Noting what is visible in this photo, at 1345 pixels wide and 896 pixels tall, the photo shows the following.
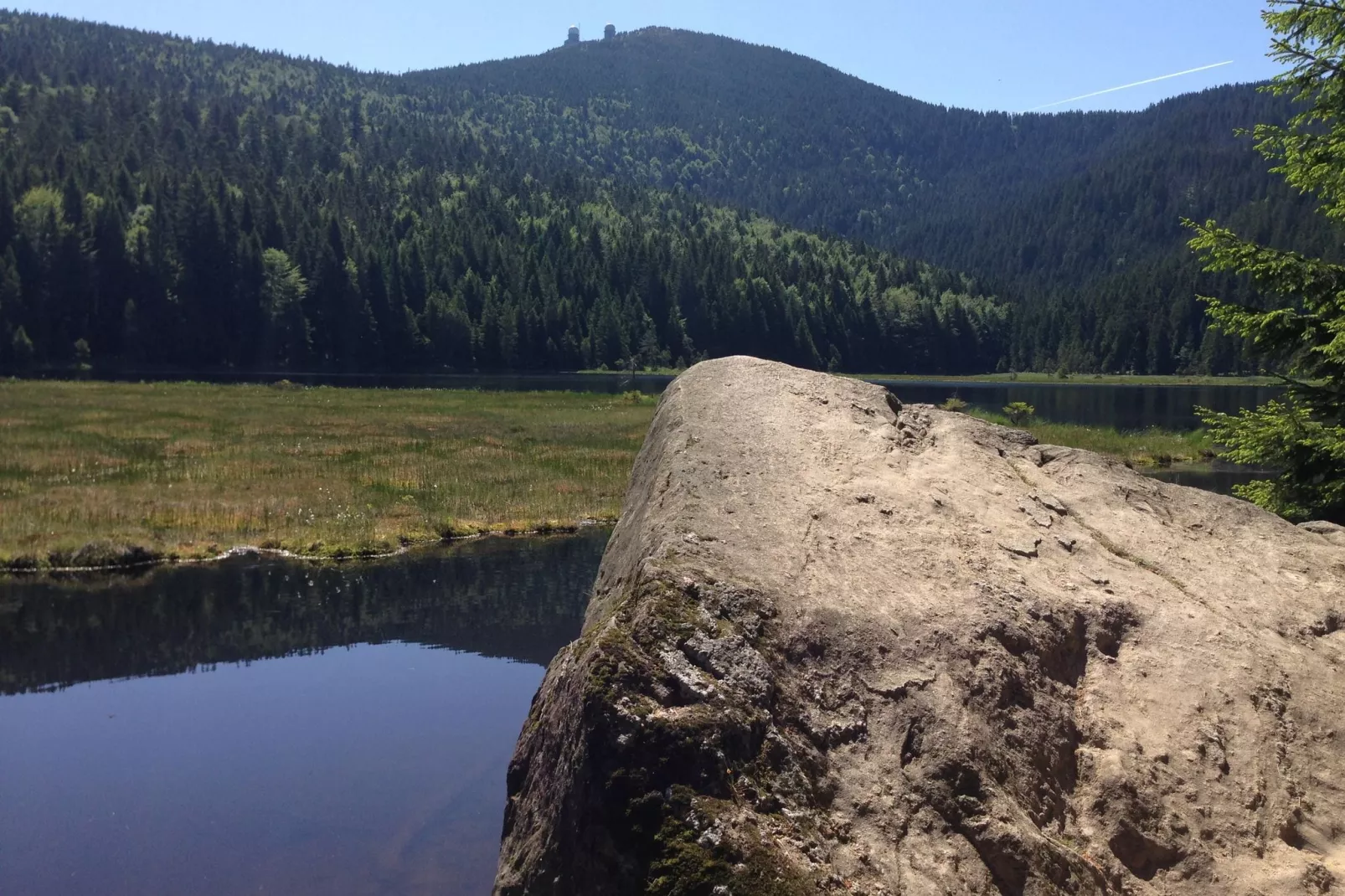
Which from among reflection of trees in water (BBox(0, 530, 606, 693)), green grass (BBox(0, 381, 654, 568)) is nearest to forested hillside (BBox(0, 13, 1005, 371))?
green grass (BBox(0, 381, 654, 568))

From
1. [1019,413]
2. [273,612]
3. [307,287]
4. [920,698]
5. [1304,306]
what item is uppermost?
[307,287]

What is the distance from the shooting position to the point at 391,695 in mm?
13961

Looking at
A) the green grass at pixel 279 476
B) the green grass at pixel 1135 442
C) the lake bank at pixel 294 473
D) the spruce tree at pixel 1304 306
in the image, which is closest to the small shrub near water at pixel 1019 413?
the green grass at pixel 1135 442

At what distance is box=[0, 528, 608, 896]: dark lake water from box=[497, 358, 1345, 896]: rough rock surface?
12.6ft

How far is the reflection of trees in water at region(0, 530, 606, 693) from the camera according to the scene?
16125mm

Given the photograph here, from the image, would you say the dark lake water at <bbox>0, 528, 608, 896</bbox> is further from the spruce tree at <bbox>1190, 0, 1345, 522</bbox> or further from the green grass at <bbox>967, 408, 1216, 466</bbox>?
the green grass at <bbox>967, 408, 1216, 466</bbox>

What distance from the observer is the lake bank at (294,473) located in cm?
2411

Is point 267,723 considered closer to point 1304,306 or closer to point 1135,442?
point 1304,306

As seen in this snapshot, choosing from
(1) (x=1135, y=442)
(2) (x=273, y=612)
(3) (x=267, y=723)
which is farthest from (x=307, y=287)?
(3) (x=267, y=723)

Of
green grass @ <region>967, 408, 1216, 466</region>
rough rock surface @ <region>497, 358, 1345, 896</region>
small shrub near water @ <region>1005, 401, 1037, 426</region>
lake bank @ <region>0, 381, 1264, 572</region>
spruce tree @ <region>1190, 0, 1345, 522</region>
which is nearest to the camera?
rough rock surface @ <region>497, 358, 1345, 896</region>

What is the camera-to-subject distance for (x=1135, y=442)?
174 feet

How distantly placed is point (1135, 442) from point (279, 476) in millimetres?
40244

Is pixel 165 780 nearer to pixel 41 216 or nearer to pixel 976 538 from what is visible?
pixel 976 538

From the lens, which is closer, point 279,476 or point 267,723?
Result: point 267,723
